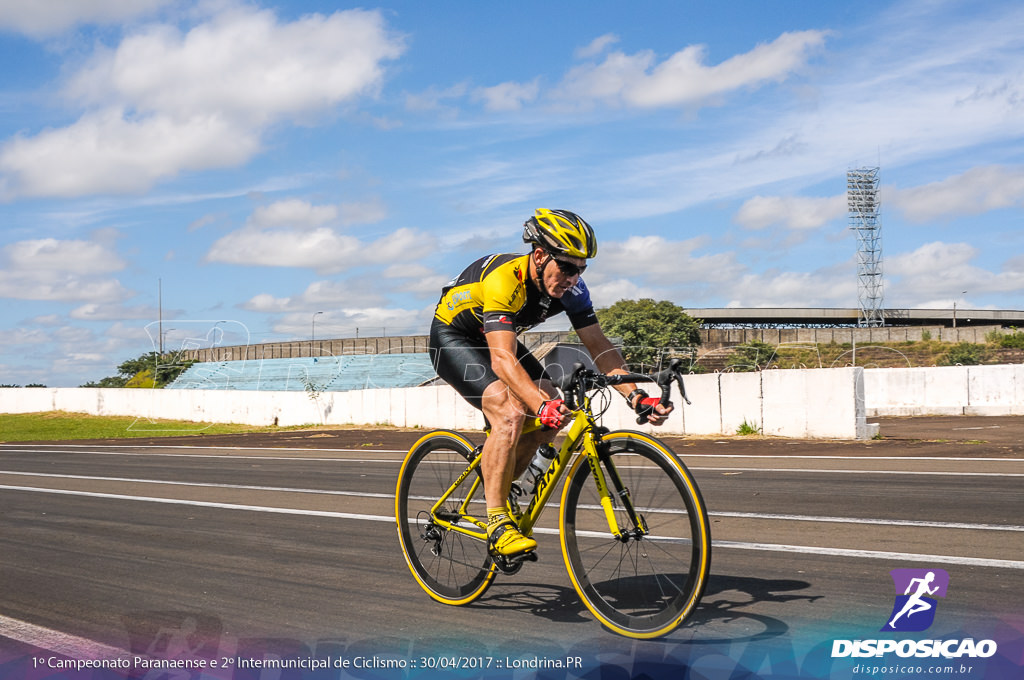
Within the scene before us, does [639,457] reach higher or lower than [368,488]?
higher

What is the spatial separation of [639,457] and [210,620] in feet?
7.93

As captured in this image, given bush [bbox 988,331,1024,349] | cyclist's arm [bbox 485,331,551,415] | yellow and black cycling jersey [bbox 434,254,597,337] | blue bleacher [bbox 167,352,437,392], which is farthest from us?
bush [bbox 988,331,1024,349]

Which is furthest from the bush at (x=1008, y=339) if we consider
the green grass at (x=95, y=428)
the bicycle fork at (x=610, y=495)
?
the bicycle fork at (x=610, y=495)

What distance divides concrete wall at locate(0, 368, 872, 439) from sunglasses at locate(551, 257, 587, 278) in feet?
2.17

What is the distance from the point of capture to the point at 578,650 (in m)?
4.12

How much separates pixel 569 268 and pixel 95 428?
1538 inches

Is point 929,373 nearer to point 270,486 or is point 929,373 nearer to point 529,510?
point 270,486

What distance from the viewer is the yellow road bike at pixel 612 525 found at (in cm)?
399

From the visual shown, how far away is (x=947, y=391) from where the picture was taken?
29750mm

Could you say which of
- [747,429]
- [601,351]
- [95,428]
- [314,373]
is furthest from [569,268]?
[314,373]

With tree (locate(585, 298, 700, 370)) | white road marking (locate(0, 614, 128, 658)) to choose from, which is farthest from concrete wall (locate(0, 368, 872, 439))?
tree (locate(585, 298, 700, 370))

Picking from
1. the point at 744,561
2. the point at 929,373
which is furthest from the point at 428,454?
the point at 929,373

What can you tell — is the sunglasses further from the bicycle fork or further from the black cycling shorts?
the bicycle fork

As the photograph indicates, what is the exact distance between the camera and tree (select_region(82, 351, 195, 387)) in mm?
56188
